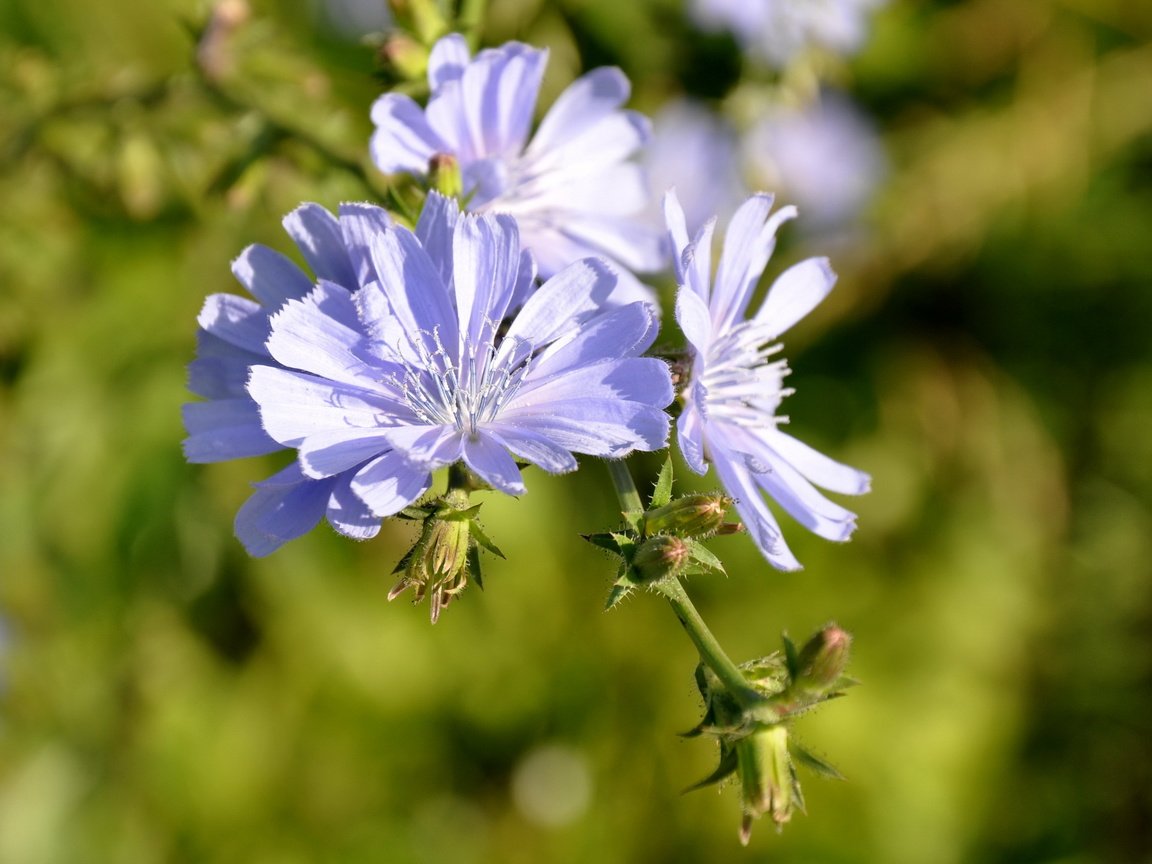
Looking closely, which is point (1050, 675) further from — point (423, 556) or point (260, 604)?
point (423, 556)

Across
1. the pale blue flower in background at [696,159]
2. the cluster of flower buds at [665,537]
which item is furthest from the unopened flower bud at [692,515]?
the pale blue flower in background at [696,159]

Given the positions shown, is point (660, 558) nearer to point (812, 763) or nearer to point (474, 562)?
point (474, 562)

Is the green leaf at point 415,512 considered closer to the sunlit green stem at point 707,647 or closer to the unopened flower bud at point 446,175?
the sunlit green stem at point 707,647

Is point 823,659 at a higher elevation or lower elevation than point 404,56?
lower

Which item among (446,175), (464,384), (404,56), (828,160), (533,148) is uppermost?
(828,160)

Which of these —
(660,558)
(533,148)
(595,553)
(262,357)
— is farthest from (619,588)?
(595,553)

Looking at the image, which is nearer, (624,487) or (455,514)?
(455,514)

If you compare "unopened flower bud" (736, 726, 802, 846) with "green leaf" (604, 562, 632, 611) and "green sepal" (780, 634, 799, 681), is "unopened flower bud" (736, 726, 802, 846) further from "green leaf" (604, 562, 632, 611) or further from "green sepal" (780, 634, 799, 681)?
"green leaf" (604, 562, 632, 611)
